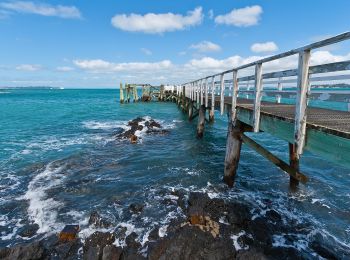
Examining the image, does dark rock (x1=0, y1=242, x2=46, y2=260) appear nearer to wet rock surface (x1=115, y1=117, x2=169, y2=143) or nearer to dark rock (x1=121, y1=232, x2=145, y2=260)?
dark rock (x1=121, y1=232, x2=145, y2=260)

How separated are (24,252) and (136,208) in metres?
2.83

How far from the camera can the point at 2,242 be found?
6508 millimetres

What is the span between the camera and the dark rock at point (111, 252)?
18.3 feet

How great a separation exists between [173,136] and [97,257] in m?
12.9

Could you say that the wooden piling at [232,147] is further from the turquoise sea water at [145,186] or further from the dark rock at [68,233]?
the dark rock at [68,233]

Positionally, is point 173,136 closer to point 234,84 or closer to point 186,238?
point 234,84

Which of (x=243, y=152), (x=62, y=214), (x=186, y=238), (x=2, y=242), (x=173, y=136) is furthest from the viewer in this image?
(x=173, y=136)

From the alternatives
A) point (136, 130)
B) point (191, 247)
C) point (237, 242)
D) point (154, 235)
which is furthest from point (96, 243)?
point (136, 130)

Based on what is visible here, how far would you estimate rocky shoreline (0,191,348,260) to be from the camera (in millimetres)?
5625

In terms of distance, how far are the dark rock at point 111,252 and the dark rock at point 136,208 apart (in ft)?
5.83

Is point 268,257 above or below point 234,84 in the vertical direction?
below

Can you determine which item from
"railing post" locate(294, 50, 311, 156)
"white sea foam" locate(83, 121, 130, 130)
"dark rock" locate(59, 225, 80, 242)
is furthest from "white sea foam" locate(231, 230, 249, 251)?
"white sea foam" locate(83, 121, 130, 130)

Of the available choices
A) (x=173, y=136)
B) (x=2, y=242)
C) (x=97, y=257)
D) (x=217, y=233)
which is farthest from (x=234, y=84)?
(x=173, y=136)

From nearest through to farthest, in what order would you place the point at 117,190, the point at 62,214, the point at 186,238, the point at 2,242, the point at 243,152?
the point at 186,238 < the point at 2,242 < the point at 62,214 < the point at 117,190 < the point at 243,152
